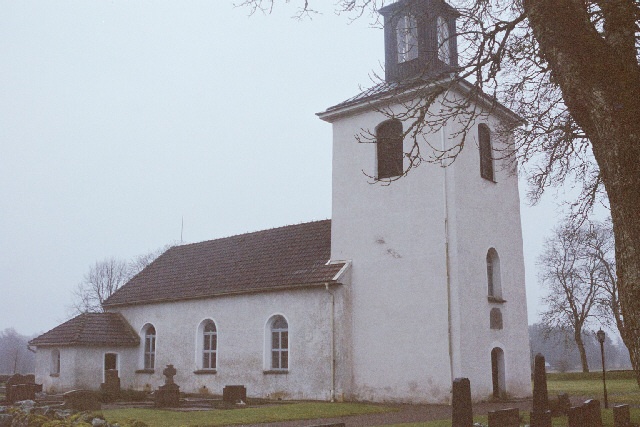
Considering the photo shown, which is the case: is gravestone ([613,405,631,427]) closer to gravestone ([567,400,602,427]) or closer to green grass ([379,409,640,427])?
gravestone ([567,400,602,427])

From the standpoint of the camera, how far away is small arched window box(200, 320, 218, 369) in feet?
77.9

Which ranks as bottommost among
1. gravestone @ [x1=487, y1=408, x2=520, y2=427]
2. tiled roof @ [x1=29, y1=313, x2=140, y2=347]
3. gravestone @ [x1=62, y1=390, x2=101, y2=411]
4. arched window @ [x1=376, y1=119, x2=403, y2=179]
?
gravestone @ [x1=62, y1=390, x2=101, y2=411]

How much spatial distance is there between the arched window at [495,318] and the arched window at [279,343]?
22.1 ft

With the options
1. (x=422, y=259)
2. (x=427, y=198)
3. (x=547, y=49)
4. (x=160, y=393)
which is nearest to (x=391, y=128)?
(x=427, y=198)

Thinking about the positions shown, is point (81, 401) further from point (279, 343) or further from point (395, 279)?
point (395, 279)

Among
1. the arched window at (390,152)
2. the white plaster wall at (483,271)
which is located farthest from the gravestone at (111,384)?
the white plaster wall at (483,271)

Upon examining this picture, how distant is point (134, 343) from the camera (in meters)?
26.6

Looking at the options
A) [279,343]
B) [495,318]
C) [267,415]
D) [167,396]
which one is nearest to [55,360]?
[167,396]

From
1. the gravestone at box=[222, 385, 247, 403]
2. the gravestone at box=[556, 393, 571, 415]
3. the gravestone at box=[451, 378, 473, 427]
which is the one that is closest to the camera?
the gravestone at box=[451, 378, 473, 427]

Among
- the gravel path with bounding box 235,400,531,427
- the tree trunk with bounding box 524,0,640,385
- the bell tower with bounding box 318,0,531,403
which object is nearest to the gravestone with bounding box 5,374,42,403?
the bell tower with bounding box 318,0,531,403

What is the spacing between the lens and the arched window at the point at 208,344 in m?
23.8

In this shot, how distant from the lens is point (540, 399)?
9570mm

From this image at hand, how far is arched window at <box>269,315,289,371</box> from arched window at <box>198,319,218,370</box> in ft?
10.2

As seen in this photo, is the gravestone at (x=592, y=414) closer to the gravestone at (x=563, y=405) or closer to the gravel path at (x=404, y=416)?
the gravestone at (x=563, y=405)
